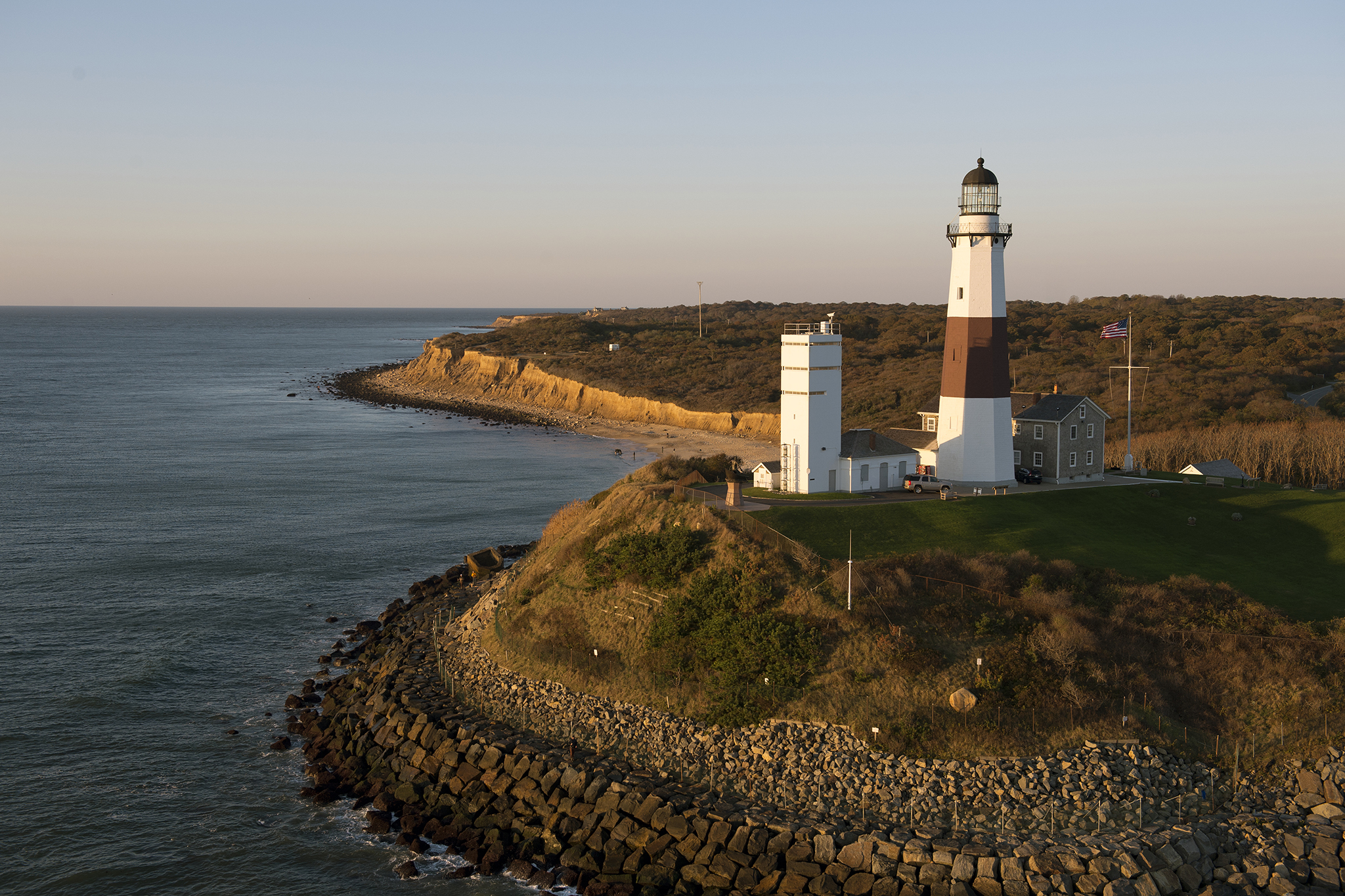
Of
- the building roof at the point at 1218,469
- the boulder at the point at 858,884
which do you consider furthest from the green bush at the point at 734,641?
the building roof at the point at 1218,469

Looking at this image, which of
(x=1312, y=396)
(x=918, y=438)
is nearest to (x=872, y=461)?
(x=918, y=438)

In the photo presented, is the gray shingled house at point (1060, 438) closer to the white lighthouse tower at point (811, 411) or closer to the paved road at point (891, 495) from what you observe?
the paved road at point (891, 495)

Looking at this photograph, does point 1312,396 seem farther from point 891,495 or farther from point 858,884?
point 858,884

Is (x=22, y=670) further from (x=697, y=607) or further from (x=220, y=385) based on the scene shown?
(x=220, y=385)

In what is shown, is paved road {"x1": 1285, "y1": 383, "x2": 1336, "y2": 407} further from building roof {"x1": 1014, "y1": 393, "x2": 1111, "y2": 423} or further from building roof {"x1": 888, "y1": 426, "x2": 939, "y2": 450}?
building roof {"x1": 888, "y1": 426, "x2": 939, "y2": 450}

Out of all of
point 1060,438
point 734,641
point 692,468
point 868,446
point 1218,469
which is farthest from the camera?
point 1218,469
